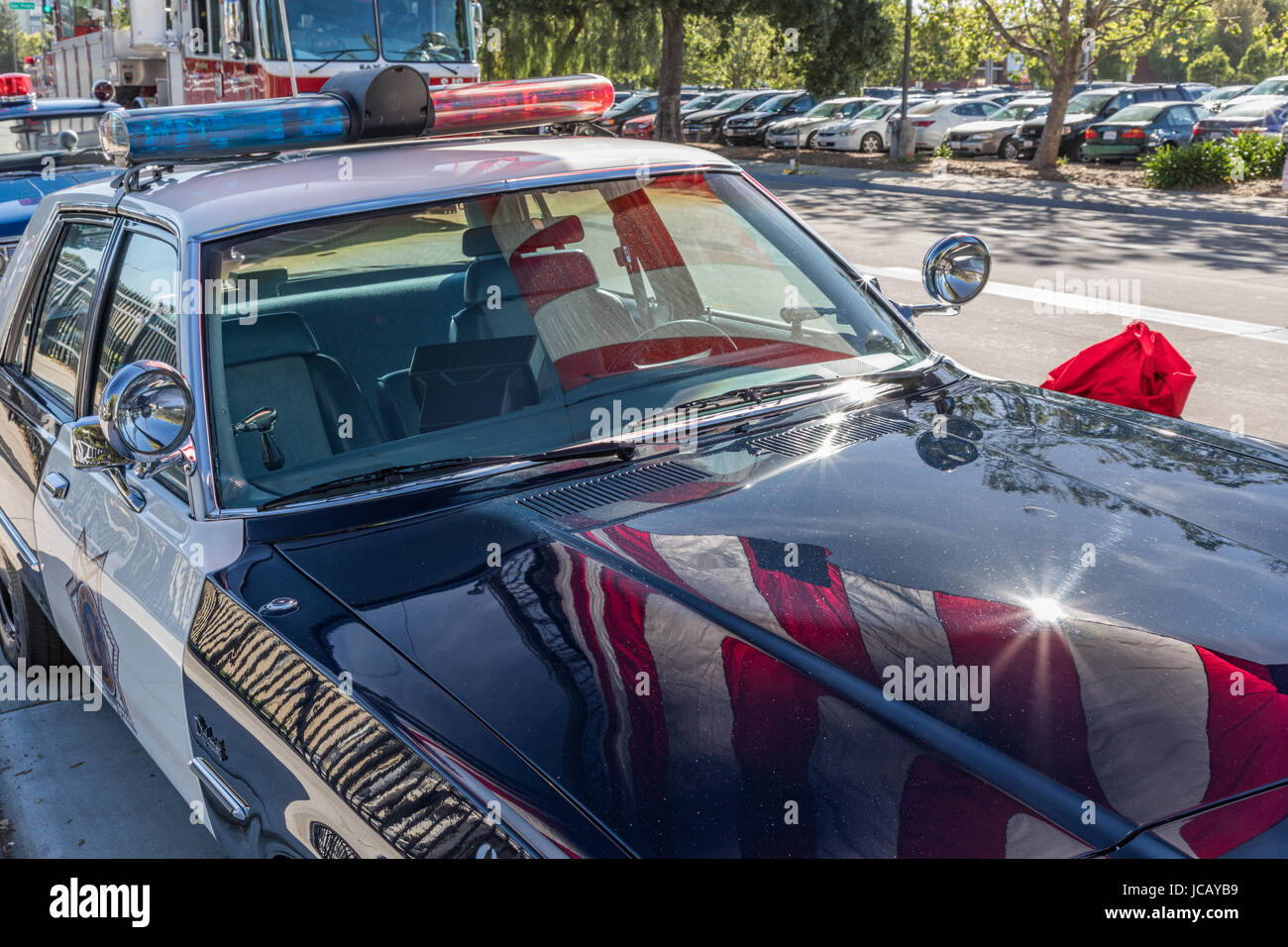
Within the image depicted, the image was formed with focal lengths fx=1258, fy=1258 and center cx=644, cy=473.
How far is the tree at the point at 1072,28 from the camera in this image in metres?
22.8

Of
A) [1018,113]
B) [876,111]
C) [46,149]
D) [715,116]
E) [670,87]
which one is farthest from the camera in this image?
[715,116]

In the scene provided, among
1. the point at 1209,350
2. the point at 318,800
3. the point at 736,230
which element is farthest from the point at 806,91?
the point at 318,800

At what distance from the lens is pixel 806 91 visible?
3319 cm

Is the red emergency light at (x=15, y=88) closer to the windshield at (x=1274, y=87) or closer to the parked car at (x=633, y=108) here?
the parked car at (x=633, y=108)

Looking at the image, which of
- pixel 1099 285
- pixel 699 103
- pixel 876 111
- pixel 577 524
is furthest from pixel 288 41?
pixel 699 103

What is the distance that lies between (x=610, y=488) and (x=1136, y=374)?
9.10 ft

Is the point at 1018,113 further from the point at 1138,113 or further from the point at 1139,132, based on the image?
the point at 1139,132

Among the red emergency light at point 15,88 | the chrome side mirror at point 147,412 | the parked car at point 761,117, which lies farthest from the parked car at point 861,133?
the chrome side mirror at point 147,412

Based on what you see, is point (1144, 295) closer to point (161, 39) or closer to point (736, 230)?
point (736, 230)

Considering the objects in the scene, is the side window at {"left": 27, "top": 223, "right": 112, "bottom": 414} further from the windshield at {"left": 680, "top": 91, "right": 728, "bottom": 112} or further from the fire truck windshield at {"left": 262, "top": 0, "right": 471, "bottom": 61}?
the windshield at {"left": 680, "top": 91, "right": 728, "bottom": 112}

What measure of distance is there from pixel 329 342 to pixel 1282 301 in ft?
33.2

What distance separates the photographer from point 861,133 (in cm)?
3150

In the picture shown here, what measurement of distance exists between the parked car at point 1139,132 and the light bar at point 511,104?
23.8 meters

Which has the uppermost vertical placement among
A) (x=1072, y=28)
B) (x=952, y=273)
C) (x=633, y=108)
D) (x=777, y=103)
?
(x=1072, y=28)
